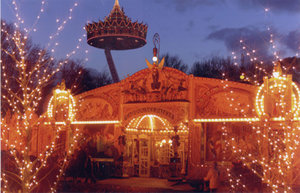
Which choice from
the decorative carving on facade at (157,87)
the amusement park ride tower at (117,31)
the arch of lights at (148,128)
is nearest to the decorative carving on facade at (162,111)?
the decorative carving on facade at (157,87)

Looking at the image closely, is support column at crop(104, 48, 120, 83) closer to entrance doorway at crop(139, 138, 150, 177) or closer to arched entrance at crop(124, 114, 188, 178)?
arched entrance at crop(124, 114, 188, 178)

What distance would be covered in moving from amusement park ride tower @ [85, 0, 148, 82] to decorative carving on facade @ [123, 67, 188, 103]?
588 cm

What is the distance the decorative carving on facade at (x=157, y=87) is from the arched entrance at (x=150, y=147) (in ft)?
3.92

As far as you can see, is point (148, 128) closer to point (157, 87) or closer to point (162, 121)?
point (162, 121)

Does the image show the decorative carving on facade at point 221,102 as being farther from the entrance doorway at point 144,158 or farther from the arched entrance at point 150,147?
the entrance doorway at point 144,158

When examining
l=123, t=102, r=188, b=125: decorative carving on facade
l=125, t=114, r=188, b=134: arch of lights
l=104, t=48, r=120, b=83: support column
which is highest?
l=104, t=48, r=120, b=83: support column

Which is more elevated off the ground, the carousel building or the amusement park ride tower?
the amusement park ride tower

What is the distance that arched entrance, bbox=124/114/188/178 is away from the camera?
19.6m

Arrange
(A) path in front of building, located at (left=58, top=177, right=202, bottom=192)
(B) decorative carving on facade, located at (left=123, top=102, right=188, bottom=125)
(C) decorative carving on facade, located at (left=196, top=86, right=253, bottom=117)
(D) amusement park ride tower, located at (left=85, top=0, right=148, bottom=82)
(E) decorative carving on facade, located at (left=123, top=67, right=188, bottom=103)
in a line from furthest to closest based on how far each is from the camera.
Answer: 1. (D) amusement park ride tower, located at (left=85, top=0, right=148, bottom=82)
2. (E) decorative carving on facade, located at (left=123, top=67, right=188, bottom=103)
3. (B) decorative carving on facade, located at (left=123, top=102, right=188, bottom=125)
4. (C) decorative carving on facade, located at (left=196, top=86, right=253, bottom=117)
5. (A) path in front of building, located at (left=58, top=177, right=202, bottom=192)

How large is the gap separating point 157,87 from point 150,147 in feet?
11.9

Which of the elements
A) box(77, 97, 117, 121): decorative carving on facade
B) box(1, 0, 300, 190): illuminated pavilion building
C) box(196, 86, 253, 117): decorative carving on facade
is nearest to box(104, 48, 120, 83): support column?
box(77, 97, 117, 121): decorative carving on facade

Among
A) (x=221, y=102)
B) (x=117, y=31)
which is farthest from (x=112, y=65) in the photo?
(x=221, y=102)

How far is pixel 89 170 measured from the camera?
17750mm

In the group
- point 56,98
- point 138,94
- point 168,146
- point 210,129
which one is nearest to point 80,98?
Answer: point 56,98
